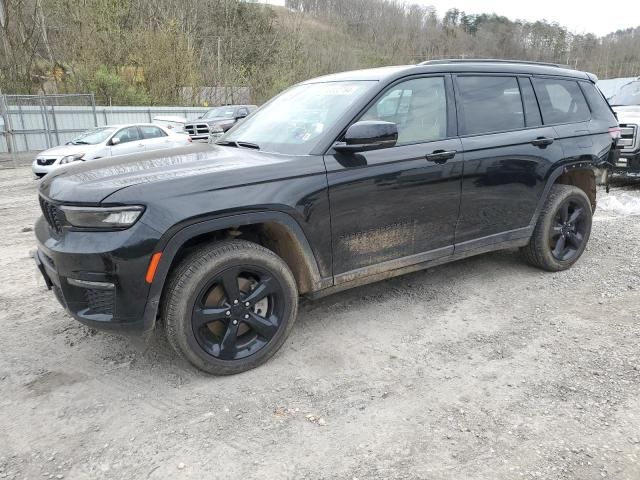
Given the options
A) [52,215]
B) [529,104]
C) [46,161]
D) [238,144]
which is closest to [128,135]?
[46,161]

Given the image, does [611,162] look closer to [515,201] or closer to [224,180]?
[515,201]

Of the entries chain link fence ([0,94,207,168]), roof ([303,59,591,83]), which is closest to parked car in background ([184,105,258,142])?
chain link fence ([0,94,207,168])

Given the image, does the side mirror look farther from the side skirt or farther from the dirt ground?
the dirt ground

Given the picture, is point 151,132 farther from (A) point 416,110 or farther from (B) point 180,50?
(B) point 180,50

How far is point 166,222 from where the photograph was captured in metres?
2.69

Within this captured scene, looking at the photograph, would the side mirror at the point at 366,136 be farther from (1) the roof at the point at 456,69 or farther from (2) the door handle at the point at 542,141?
(2) the door handle at the point at 542,141

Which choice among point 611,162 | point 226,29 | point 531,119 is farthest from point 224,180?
point 226,29

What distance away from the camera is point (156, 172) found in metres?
2.91

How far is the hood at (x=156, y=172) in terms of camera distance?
8.96 ft

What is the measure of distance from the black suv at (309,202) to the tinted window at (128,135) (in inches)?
368

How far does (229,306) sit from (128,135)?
1088 centimetres

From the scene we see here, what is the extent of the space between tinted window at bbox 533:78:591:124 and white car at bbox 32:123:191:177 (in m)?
8.45

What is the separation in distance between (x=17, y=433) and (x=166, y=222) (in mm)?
1353

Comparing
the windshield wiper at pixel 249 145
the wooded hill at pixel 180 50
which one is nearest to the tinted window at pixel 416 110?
the windshield wiper at pixel 249 145
